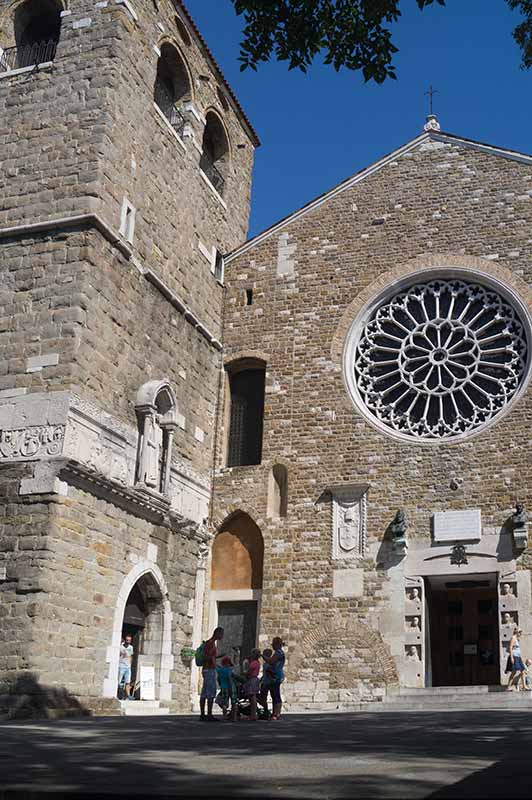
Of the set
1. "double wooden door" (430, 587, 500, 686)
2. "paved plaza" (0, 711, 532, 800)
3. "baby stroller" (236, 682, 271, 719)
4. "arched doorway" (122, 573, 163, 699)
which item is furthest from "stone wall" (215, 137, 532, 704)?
"paved plaza" (0, 711, 532, 800)

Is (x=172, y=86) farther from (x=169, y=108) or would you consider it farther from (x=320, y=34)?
(x=320, y=34)

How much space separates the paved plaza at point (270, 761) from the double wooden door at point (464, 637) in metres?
7.08

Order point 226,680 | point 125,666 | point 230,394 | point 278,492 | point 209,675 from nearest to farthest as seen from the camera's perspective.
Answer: point 209,675 < point 226,680 < point 125,666 < point 278,492 < point 230,394

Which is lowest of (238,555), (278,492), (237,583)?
(237,583)

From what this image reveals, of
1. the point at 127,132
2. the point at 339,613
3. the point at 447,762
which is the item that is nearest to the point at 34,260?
the point at 127,132

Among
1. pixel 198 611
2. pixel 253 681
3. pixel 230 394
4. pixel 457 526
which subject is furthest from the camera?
pixel 230 394

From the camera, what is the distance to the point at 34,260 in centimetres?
1409

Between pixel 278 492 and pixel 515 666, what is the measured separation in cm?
514

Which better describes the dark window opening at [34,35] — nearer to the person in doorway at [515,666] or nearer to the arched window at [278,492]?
the arched window at [278,492]

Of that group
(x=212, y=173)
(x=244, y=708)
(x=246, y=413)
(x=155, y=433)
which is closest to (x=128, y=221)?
(x=155, y=433)

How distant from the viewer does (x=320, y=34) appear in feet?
20.6

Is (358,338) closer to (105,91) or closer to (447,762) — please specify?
(105,91)

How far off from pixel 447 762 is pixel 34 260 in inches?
421

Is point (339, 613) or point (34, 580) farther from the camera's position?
point (339, 613)
